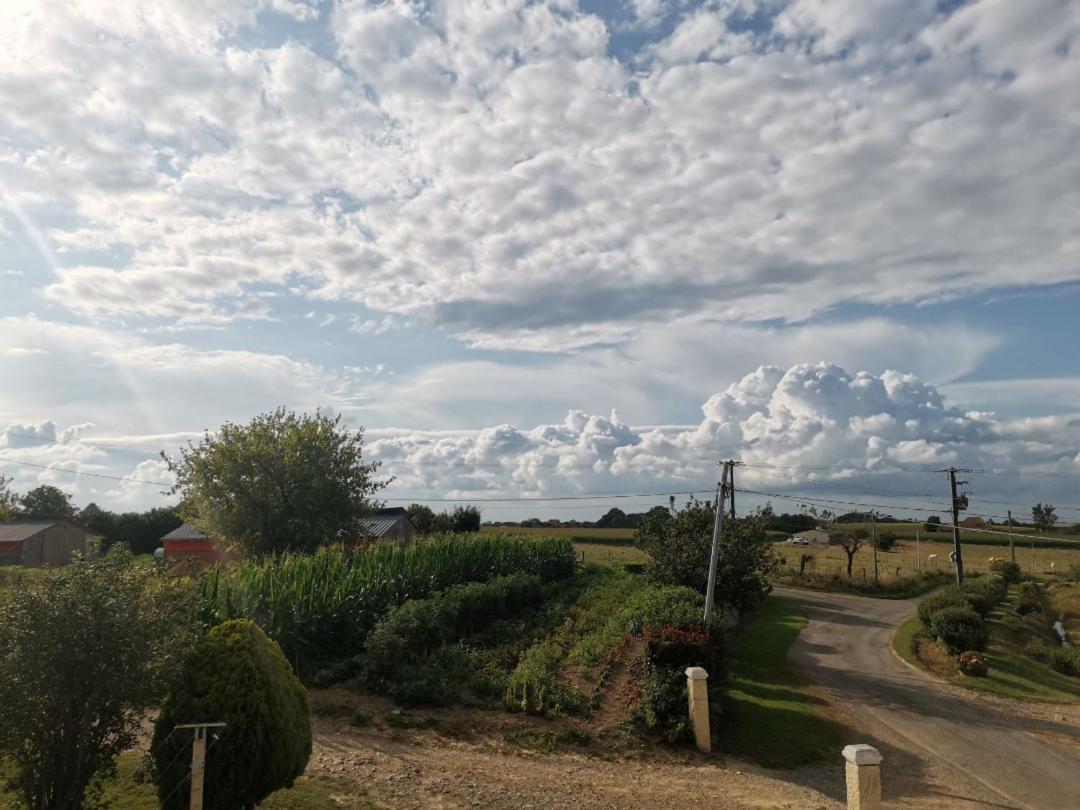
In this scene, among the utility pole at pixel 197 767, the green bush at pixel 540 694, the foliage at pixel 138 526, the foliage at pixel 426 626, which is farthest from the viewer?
the foliage at pixel 138 526

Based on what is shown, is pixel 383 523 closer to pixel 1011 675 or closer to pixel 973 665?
pixel 973 665

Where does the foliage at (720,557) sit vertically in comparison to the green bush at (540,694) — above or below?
above

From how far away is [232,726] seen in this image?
861 cm

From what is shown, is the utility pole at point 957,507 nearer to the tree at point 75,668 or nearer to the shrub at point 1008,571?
the shrub at point 1008,571

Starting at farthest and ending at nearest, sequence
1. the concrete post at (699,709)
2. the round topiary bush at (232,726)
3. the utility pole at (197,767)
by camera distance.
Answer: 1. the concrete post at (699,709)
2. the round topiary bush at (232,726)
3. the utility pole at (197,767)

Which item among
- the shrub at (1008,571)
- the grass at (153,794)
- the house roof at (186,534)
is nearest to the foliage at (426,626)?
the grass at (153,794)

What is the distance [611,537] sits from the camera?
7788 centimetres

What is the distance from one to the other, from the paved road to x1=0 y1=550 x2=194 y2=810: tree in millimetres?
12351

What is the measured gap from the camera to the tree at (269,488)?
32562mm

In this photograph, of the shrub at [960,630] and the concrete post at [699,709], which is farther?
the shrub at [960,630]

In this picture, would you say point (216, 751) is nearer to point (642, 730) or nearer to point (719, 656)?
point (642, 730)

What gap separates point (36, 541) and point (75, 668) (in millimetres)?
53699

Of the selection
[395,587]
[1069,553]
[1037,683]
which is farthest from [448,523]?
[1069,553]

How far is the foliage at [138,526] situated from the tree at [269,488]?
36.7 m
